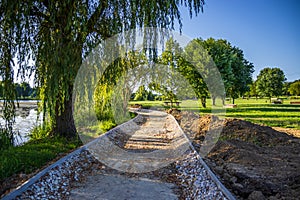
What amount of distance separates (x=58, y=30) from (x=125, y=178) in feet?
11.0

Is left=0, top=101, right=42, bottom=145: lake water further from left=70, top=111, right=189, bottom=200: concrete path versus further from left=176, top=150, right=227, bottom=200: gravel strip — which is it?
left=176, top=150, right=227, bottom=200: gravel strip

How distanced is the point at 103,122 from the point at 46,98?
7.34 m

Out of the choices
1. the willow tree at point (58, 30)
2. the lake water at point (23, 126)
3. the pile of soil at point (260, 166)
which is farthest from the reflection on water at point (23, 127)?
the pile of soil at point (260, 166)

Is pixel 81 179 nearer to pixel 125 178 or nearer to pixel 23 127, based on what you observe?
pixel 125 178

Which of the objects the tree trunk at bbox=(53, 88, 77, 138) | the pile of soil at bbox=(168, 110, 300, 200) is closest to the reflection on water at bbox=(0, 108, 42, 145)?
the tree trunk at bbox=(53, 88, 77, 138)

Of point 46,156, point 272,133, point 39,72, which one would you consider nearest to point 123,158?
point 46,156

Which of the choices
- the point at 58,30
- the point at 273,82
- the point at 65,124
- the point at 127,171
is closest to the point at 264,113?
the point at 65,124

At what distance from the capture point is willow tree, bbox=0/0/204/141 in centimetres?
459

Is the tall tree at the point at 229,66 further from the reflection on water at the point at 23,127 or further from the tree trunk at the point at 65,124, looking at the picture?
the tree trunk at the point at 65,124

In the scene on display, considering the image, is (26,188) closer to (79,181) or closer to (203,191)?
(79,181)

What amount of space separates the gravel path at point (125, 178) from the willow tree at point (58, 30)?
1301 mm

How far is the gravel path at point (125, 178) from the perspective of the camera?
371 centimetres

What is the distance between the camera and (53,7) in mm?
4887

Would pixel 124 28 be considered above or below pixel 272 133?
above
